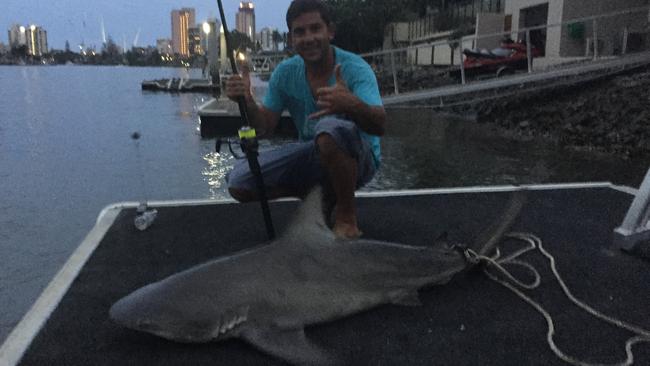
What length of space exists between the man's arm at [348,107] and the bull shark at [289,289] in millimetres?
479

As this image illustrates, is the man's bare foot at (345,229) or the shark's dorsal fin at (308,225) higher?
the shark's dorsal fin at (308,225)

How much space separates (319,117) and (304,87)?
36cm

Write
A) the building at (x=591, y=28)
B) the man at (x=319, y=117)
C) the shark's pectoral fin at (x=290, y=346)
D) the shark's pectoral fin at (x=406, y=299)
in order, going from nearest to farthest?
the shark's pectoral fin at (x=290, y=346), the shark's pectoral fin at (x=406, y=299), the man at (x=319, y=117), the building at (x=591, y=28)

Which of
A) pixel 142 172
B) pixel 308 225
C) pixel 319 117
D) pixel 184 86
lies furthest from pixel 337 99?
pixel 184 86

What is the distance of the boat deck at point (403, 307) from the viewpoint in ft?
7.80

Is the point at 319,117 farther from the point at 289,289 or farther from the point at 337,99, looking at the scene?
the point at 289,289

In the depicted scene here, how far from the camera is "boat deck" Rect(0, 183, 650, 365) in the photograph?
2.38 m

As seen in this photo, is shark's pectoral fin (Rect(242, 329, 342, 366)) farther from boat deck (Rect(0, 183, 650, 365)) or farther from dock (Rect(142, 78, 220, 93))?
dock (Rect(142, 78, 220, 93))

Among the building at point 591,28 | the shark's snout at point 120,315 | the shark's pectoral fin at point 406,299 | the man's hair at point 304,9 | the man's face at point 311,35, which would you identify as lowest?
the shark's pectoral fin at point 406,299

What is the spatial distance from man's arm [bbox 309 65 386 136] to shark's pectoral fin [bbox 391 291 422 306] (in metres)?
1.03

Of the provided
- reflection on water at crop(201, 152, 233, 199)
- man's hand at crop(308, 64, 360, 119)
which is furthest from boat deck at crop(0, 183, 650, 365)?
reflection on water at crop(201, 152, 233, 199)

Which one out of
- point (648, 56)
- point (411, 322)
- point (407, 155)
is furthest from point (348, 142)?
point (648, 56)

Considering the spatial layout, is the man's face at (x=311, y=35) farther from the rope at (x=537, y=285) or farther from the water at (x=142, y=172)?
the water at (x=142, y=172)

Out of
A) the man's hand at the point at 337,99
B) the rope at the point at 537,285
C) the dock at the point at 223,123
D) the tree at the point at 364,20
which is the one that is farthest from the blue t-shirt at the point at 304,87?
the tree at the point at 364,20
